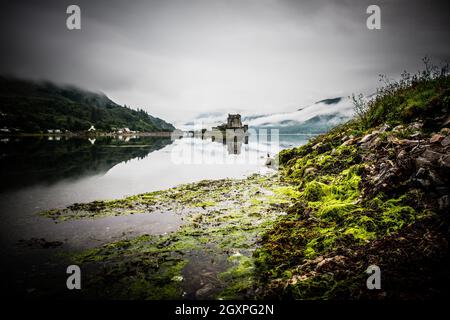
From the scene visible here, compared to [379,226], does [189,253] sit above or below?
below

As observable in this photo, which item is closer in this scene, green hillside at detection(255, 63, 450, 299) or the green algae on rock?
green hillside at detection(255, 63, 450, 299)

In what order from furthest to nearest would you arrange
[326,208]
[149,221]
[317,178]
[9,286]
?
[317,178] → [149,221] → [326,208] → [9,286]

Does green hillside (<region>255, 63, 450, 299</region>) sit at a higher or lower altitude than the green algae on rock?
higher

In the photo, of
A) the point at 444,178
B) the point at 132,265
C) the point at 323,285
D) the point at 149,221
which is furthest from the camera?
the point at 149,221

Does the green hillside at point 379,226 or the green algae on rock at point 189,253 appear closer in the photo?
the green hillside at point 379,226

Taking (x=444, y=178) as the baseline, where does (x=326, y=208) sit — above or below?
below

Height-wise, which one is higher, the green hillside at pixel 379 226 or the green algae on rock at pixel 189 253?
the green hillside at pixel 379 226

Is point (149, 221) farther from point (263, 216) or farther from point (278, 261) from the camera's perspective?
point (278, 261)

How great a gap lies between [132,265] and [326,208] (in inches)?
226

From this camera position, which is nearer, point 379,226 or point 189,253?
point 379,226
